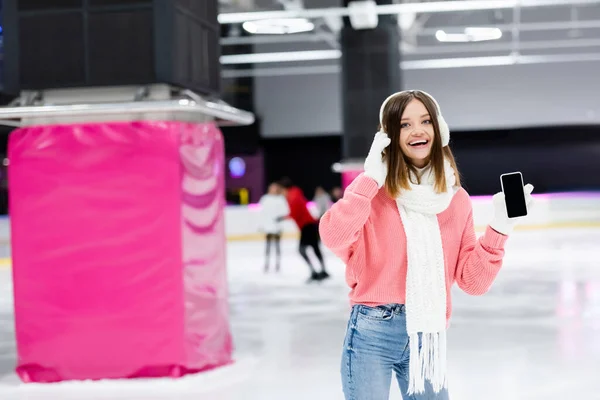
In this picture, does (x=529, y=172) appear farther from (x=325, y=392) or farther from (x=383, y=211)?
(x=383, y=211)

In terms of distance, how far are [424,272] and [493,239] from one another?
0.22m

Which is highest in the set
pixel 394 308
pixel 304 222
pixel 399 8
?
pixel 399 8

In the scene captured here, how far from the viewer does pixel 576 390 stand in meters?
5.02

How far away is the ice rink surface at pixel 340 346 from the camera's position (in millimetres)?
5176

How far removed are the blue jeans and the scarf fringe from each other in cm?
4

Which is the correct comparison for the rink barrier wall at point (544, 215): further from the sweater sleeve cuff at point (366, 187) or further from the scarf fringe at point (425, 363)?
the sweater sleeve cuff at point (366, 187)

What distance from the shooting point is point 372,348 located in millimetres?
2383

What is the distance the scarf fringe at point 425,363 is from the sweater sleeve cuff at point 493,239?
287mm

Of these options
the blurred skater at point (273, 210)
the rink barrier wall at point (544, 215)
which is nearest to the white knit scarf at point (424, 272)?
the blurred skater at point (273, 210)

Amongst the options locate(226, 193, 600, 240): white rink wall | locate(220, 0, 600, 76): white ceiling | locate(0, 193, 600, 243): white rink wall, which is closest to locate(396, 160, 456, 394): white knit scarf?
locate(220, 0, 600, 76): white ceiling

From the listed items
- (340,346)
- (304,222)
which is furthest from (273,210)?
(340,346)

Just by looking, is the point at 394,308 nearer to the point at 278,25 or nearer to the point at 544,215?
the point at 278,25

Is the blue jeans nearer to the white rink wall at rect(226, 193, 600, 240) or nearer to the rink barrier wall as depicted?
the rink barrier wall

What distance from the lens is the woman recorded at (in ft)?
7.80
